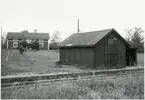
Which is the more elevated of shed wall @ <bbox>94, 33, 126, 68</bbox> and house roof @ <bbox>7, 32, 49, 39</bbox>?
house roof @ <bbox>7, 32, 49, 39</bbox>

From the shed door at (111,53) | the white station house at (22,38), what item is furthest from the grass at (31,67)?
the white station house at (22,38)

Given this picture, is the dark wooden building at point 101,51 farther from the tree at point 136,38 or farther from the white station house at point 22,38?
the white station house at point 22,38

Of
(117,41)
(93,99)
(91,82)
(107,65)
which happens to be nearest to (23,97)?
(93,99)

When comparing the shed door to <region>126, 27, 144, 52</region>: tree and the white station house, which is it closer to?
<region>126, 27, 144, 52</region>: tree

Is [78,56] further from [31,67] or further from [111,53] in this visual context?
[31,67]

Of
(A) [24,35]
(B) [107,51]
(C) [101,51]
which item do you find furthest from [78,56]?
(A) [24,35]

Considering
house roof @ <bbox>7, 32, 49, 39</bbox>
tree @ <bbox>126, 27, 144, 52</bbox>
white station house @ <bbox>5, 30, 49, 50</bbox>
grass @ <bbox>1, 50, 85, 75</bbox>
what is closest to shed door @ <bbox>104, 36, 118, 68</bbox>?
grass @ <bbox>1, 50, 85, 75</bbox>

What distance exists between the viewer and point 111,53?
57.2 ft

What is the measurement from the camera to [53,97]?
241 inches

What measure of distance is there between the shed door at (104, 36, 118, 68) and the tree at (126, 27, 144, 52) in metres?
31.3

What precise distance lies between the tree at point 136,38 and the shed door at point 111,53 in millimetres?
31341

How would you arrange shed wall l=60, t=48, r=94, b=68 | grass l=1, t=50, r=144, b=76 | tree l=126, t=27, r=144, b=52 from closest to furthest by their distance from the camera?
1. grass l=1, t=50, r=144, b=76
2. shed wall l=60, t=48, r=94, b=68
3. tree l=126, t=27, r=144, b=52

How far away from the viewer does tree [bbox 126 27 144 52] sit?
48928mm

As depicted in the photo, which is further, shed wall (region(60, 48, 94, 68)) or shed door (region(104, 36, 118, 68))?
shed door (region(104, 36, 118, 68))
